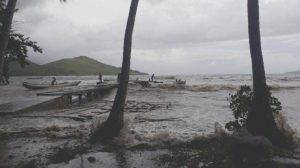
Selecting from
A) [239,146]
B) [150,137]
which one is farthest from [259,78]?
[150,137]

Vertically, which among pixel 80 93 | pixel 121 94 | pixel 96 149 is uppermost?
pixel 121 94

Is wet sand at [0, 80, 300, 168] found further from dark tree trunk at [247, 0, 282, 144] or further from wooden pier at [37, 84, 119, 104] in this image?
wooden pier at [37, 84, 119, 104]

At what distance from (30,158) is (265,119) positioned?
671cm

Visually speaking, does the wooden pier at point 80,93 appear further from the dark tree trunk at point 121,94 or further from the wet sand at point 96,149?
the dark tree trunk at point 121,94

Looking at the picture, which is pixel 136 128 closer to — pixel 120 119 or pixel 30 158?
pixel 120 119

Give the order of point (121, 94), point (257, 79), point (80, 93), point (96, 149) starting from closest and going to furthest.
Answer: point (96, 149)
point (257, 79)
point (121, 94)
point (80, 93)

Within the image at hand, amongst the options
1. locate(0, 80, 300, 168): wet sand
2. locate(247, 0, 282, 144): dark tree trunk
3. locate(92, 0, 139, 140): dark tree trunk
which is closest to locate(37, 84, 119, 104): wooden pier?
locate(0, 80, 300, 168): wet sand

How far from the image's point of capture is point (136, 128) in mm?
14531

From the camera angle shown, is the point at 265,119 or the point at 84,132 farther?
the point at 84,132

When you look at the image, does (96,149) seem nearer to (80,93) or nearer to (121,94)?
(121,94)

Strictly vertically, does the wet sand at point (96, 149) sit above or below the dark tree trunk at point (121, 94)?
below

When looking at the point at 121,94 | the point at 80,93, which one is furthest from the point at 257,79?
the point at 80,93

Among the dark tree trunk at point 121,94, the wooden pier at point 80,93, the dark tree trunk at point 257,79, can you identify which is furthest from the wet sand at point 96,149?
the wooden pier at point 80,93

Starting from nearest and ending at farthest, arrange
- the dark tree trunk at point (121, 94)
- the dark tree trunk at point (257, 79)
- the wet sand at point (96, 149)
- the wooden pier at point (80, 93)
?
the wet sand at point (96, 149) < the dark tree trunk at point (257, 79) < the dark tree trunk at point (121, 94) < the wooden pier at point (80, 93)
